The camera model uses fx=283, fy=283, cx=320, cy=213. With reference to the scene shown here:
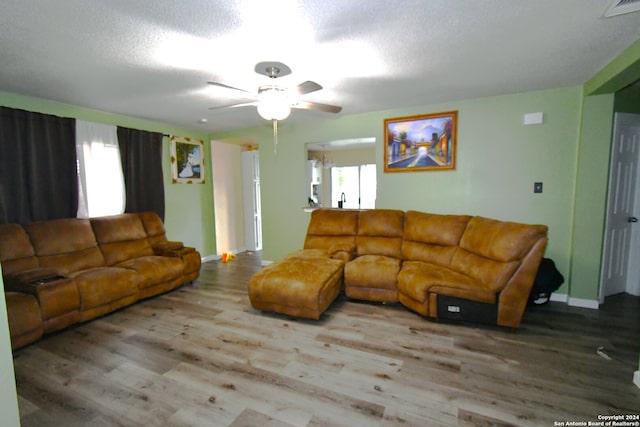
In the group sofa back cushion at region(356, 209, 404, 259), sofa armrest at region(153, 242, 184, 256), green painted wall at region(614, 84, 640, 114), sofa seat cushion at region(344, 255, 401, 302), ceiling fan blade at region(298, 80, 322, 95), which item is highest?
green painted wall at region(614, 84, 640, 114)

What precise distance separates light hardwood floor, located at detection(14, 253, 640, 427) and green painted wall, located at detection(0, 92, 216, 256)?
2.15 metres

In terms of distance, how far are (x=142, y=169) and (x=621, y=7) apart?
203 inches

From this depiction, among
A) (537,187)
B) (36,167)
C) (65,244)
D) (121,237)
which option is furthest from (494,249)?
(36,167)

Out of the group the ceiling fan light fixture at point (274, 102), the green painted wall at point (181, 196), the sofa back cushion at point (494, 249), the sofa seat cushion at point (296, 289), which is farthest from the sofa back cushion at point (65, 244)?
the sofa back cushion at point (494, 249)

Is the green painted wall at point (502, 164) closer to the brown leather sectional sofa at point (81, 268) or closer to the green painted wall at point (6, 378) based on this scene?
the brown leather sectional sofa at point (81, 268)

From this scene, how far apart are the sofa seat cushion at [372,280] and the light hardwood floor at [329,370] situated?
0.77ft

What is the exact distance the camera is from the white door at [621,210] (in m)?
3.14

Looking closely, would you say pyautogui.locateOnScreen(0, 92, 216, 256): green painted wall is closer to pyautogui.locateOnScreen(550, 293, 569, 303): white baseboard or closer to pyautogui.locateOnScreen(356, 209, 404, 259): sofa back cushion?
pyautogui.locateOnScreen(356, 209, 404, 259): sofa back cushion

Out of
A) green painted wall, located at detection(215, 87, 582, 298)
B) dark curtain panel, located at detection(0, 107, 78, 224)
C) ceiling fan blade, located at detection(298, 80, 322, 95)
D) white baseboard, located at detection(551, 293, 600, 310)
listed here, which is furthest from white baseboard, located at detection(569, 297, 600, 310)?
dark curtain panel, located at detection(0, 107, 78, 224)

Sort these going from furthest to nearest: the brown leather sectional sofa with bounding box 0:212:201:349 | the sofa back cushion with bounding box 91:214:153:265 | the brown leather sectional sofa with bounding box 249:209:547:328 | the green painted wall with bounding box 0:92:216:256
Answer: the green painted wall with bounding box 0:92:216:256 < the sofa back cushion with bounding box 91:214:153:265 < the brown leather sectional sofa with bounding box 249:209:547:328 < the brown leather sectional sofa with bounding box 0:212:201:349

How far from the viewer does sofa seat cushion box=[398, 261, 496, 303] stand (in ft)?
8.63

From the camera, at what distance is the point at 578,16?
179 cm

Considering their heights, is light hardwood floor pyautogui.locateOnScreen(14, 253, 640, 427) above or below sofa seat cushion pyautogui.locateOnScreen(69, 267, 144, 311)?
below

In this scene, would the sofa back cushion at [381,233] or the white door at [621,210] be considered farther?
the sofa back cushion at [381,233]
